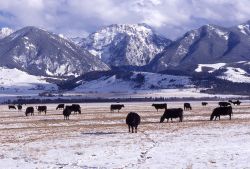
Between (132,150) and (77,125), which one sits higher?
(77,125)

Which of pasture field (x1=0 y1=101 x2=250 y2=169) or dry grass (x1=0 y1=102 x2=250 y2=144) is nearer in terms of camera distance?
pasture field (x1=0 y1=101 x2=250 y2=169)

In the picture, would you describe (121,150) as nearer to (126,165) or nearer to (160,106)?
(126,165)

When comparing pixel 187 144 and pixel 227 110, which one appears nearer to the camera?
pixel 187 144

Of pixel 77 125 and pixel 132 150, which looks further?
pixel 77 125

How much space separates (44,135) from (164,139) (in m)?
12.3

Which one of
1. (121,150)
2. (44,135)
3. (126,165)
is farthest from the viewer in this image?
(44,135)

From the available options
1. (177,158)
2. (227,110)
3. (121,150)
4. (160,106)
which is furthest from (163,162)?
(160,106)

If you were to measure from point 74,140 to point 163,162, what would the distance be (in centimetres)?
1365

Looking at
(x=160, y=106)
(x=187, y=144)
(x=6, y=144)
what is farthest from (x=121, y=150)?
(x=160, y=106)

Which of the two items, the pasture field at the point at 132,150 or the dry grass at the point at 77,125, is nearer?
the pasture field at the point at 132,150

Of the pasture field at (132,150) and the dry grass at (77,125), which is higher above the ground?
the dry grass at (77,125)

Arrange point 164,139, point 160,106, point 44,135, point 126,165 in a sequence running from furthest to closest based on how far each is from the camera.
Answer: point 160,106 → point 44,135 → point 164,139 → point 126,165

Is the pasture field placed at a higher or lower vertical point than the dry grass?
lower

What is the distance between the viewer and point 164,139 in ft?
122
